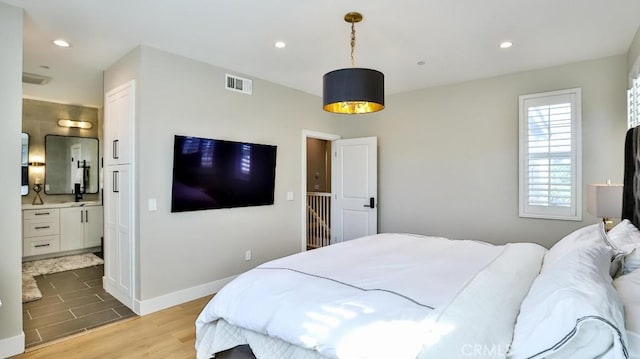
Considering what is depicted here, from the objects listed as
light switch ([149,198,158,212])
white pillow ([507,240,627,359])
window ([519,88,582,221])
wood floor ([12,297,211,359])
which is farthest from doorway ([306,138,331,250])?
white pillow ([507,240,627,359])

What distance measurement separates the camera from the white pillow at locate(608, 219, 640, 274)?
1.80 metres

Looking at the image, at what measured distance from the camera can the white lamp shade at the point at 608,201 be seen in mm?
2989

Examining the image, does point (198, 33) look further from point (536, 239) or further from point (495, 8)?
point (536, 239)

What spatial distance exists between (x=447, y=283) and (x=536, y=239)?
2898 mm

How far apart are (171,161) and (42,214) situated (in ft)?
11.4

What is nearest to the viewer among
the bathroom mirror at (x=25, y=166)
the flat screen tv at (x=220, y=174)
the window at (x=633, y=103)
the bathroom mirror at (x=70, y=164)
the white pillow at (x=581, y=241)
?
the white pillow at (x=581, y=241)

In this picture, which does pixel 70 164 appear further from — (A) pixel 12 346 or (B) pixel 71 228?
(A) pixel 12 346

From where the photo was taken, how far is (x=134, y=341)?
2.82 meters

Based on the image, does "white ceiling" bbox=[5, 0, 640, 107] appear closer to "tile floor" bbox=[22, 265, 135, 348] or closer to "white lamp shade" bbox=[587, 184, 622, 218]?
"white lamp shade" bbox=[587, 184, 622, 218]

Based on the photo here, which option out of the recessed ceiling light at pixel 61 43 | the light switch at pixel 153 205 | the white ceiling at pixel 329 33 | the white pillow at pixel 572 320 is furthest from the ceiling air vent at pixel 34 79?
the white pillow at pixel 572 320

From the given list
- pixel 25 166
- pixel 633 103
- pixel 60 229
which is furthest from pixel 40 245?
pixel 633 103

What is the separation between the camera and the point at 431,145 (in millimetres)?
4898

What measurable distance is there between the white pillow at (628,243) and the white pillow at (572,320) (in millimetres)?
495

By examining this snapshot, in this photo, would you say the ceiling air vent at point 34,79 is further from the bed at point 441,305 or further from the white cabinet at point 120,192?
the bed at point 441,305
